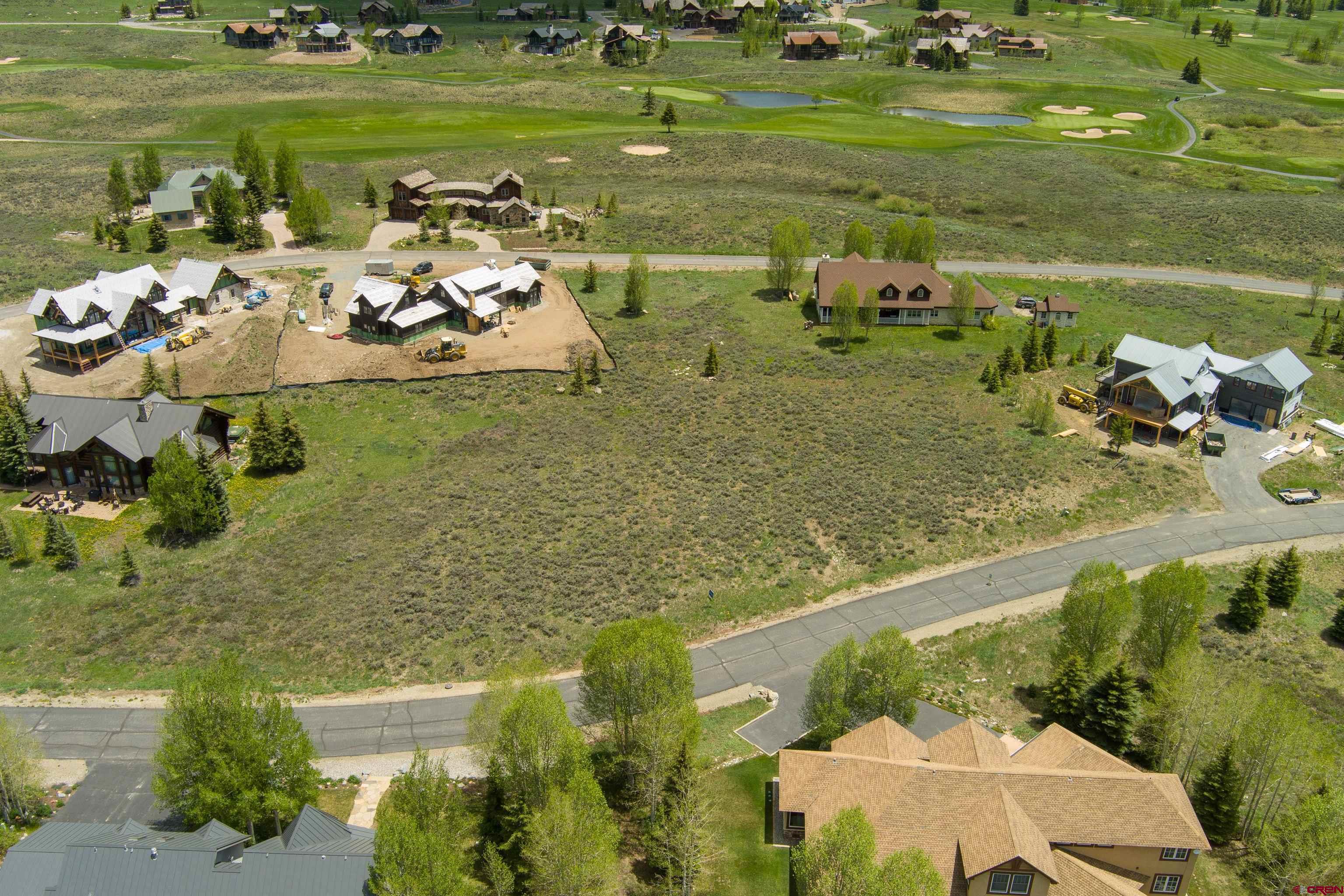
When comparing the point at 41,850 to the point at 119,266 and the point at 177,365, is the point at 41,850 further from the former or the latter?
the point at 119,266

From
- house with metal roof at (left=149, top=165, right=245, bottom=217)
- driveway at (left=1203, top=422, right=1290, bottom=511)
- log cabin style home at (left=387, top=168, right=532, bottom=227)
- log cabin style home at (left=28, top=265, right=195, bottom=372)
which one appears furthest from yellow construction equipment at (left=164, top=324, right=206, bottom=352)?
driveway at (left=1203, top=422, right=1290, bottom=511)

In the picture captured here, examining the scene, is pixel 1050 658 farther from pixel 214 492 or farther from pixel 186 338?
pixel 186 338

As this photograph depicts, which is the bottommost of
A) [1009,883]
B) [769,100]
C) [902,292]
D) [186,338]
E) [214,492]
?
[1009,883]


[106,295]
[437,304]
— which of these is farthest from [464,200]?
[106,295]

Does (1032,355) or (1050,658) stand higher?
(1032,355)

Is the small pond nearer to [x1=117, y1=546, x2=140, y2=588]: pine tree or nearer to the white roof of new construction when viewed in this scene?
the white roof of new construction

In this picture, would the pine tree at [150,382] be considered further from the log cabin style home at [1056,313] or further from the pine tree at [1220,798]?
the log cabin style home at [1056,313]

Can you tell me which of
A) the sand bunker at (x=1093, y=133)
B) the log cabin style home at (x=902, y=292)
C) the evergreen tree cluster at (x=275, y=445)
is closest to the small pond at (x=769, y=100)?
the sand bunker at (x=1093, y=133)

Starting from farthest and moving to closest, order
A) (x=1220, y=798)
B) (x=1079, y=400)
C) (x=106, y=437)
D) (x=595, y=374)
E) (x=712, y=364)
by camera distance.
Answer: (x=712, y=364)
(x=595, y=374)
(x=1079, y=400)
(x=106, y=437)
(x=1220, y=798)
